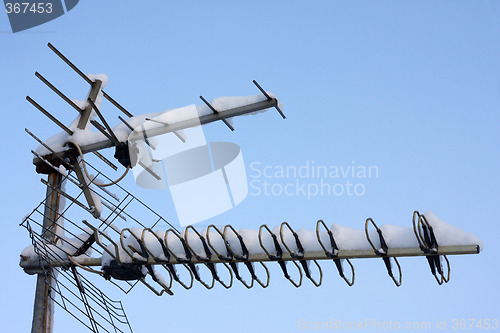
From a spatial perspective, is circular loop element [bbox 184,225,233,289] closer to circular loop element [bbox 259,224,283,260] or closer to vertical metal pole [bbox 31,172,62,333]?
circular loop element [bbox 259,224,283,260]

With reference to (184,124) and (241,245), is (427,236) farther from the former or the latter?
(184,124)

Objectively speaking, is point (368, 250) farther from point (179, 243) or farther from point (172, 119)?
point (172, 119)

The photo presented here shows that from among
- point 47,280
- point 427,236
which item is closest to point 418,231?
point 427,236

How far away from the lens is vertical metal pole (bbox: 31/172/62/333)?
35.8 feet

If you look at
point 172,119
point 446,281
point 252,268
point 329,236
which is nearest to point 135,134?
point 172,119

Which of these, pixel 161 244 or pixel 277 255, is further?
pixel 161 244

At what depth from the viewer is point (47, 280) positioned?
36.4 ft

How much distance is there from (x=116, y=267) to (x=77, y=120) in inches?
104

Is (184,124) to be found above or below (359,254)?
above

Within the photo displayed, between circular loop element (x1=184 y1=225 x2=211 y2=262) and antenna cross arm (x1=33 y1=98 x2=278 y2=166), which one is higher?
antenna cross arm (x1=33 y1=98 x2=278 y2=166)

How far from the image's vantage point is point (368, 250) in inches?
310

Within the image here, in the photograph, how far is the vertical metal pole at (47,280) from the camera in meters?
10.9

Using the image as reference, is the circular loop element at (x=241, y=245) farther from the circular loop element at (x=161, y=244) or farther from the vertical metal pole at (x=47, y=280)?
the vertical metal pole at (x=47, y=280)

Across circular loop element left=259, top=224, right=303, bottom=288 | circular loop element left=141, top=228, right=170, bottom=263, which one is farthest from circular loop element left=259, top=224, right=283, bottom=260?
circular loop element left=141, top=228, right=170, bottom=263
